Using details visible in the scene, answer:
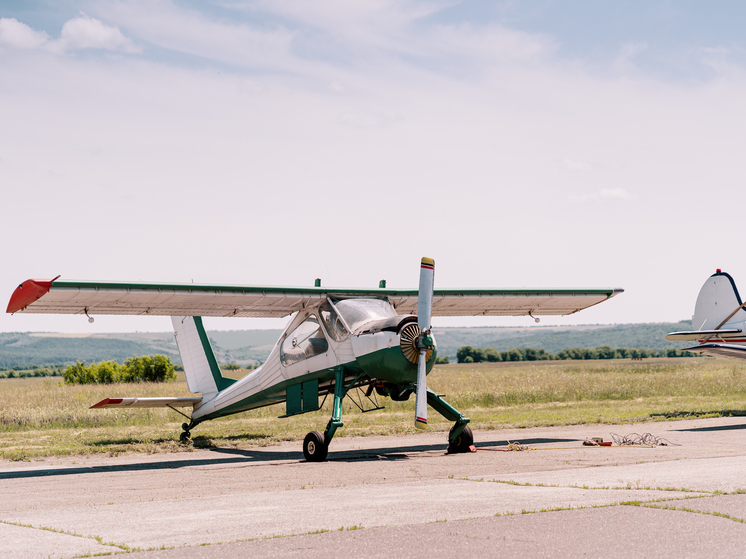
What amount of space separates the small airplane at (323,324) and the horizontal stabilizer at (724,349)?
689cm

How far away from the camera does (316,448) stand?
42.7ft

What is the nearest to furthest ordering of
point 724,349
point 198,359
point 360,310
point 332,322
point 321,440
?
point 321,440, point 360,310, point 332,322, point 198,359, point 724,349

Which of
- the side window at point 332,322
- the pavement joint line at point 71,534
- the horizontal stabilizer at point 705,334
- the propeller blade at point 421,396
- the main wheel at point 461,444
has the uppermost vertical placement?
the side window at point 332,322

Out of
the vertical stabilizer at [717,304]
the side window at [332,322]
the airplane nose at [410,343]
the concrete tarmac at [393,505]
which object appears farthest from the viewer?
the vertical stabilizer at [717,304]

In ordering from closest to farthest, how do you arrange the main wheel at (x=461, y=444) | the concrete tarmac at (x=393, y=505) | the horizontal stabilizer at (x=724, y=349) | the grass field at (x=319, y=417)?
the concrete tarmac at (x=393, y=505) < the main wheel at (x=461, y=444) < the grass field at (x=319, y=417) < the horizontal stabilizer at (x=724, y=349)

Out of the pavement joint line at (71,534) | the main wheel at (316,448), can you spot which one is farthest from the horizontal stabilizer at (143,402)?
the pavement joint line at (71,534)

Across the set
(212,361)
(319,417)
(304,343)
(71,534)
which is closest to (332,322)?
(304,343)

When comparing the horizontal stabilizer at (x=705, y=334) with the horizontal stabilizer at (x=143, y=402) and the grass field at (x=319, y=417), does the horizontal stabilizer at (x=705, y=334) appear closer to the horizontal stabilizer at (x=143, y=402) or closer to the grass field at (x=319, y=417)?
the grass field at (x=319, y=417)

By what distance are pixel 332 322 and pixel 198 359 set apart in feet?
18.4

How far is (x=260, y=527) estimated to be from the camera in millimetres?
6613

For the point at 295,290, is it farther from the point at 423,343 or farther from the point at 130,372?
the point at 130,372

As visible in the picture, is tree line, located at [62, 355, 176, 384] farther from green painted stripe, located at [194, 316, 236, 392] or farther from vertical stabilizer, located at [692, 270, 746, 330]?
vertical stabilizer, located at [692, 270, 746, 330]

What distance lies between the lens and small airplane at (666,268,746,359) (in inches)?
880

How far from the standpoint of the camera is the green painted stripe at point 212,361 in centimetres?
1800
